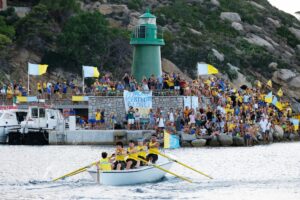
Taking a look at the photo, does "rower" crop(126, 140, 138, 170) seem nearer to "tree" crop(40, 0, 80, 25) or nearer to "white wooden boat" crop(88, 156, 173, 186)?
"white wooden boat" crop(88, 156, 173, 186)

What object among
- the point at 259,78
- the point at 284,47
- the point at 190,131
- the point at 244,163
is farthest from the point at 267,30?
the point at 244,163

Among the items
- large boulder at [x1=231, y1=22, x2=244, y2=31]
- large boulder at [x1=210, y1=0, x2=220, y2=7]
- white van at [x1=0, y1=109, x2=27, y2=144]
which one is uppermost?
large boulder at [x1=210, y1=0, x2=220, y2=7]

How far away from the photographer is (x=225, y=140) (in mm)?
66125

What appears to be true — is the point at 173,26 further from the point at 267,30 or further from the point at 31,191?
the point at 31,191

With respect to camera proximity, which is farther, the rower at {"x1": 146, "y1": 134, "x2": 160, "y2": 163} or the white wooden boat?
the rower at {"x1": 146, "y1": 134, "x2": 160, "y2": 163}

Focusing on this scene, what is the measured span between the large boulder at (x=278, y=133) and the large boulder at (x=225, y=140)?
23.1 ft

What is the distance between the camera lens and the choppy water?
4284 centimetres

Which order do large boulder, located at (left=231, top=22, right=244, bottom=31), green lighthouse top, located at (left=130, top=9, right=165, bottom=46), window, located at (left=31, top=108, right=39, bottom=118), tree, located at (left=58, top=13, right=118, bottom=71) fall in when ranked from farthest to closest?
1. large boulder, located at (left=231, top=22, right=244, bottom=31)
2. tree, located at (left=58, top=13, right=118, bottom=71)
3. green lighthouse top, located at (left=130, top=9, right=165, bottom=46)
4. window, located at (left=31, top=108, right=39, bottom=118)

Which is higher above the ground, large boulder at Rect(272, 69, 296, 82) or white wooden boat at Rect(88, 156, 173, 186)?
large boulder at Rect(272, 69, 296, 82)

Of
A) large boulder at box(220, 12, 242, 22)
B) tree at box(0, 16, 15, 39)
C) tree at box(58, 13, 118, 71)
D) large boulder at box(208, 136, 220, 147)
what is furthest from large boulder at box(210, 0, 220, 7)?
large boulder at box(208, 136, 220, 147)

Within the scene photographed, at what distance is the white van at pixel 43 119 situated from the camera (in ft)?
222

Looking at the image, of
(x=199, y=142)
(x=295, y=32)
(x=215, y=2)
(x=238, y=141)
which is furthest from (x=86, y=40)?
(x=295, y=32)

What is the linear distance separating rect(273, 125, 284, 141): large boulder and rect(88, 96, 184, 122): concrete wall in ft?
25.3

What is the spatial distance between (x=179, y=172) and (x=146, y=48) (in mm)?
26368
